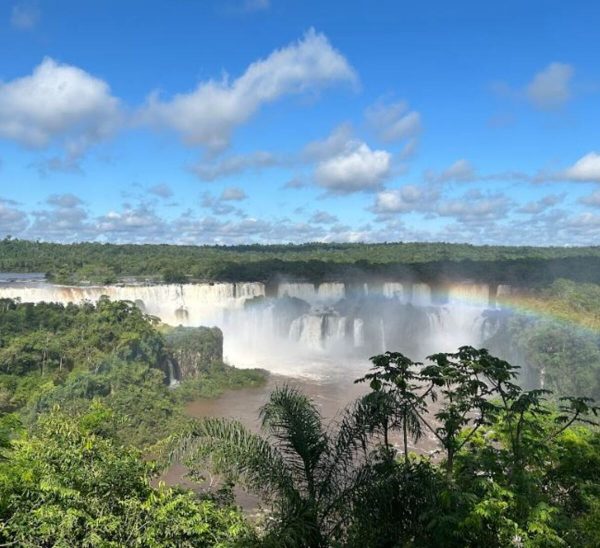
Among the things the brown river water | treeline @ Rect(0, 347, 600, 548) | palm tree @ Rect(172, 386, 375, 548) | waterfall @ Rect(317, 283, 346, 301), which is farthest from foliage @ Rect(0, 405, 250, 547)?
waterfall @ Rect(317, 283, 346, 301)

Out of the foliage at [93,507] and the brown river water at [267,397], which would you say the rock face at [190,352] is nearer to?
the brown river water at [267,397]

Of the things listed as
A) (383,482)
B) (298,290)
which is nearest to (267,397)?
(383,482)

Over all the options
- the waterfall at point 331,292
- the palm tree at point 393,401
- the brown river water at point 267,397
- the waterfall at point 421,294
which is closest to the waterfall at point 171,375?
the brown river water at point 267,397

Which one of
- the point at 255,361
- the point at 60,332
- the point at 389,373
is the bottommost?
the point at 255,361

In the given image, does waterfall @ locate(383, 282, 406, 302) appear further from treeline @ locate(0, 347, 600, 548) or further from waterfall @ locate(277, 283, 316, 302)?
treeline @ locate(0, 347, 600, 548)

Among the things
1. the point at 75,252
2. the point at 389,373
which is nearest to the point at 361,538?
the point at 389,373

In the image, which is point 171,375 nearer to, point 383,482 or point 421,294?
point 421,294

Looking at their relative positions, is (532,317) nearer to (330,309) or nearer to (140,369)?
(330,309)
